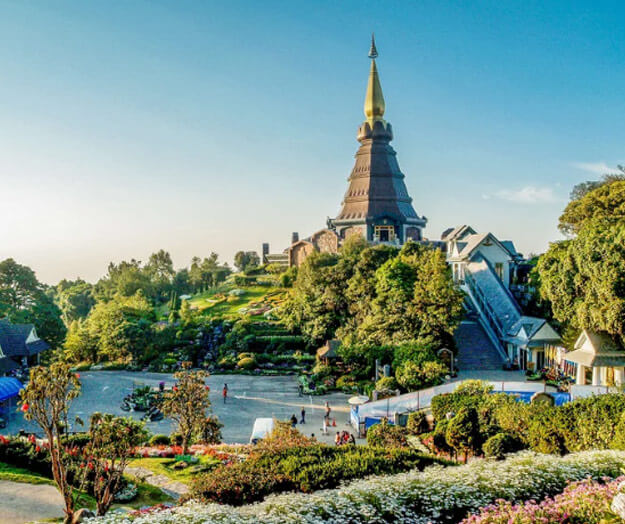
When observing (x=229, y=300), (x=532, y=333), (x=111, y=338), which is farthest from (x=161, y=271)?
(x=532, y=333)

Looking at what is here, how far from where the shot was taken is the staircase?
106 feet

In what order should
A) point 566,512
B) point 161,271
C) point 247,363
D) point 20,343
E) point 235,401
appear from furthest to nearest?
point 161,271
point 247,363
point 20,343
point 235,401
point 566,512

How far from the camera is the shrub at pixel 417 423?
21109 mm

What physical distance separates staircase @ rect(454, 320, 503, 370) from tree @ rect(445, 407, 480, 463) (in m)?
15.2

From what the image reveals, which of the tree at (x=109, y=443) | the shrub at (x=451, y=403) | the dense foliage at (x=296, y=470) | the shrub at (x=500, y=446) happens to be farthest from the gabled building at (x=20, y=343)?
the shrub at (x=500, y=446)

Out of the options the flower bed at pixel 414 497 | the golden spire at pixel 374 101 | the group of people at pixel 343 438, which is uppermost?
the golden spire at pixel 374 101

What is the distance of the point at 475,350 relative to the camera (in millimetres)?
33781

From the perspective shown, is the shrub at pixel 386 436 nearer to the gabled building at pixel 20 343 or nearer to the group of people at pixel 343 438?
the group of people at pixel 343 438

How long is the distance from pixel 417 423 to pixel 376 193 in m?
45.0

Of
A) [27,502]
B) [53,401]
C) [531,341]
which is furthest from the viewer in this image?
[531,341]

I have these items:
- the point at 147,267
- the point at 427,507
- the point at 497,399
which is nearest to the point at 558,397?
the point at 497,399

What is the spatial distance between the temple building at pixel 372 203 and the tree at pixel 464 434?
4162 cm

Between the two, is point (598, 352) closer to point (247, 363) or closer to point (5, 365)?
point (247, 363)

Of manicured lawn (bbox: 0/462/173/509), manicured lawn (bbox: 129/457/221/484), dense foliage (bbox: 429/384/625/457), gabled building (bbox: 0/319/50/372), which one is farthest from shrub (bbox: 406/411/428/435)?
gabled building (bbox: 0/319/50/372)
